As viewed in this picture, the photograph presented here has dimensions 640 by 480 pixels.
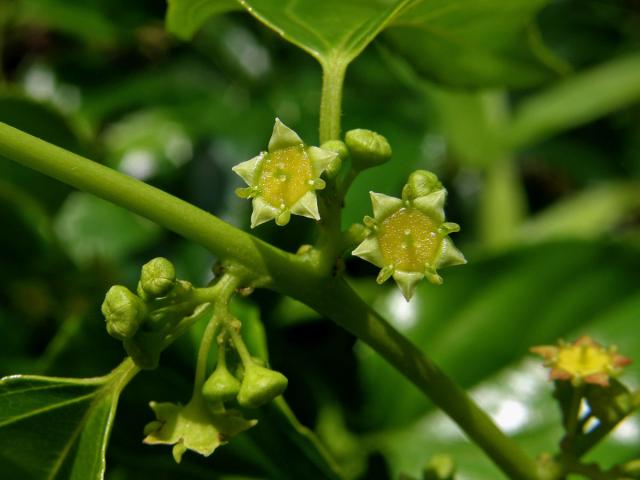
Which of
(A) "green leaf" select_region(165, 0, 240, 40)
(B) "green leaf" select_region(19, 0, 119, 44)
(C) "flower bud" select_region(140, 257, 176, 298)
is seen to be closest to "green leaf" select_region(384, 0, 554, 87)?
(A) "green leaf" select_region(165, 0, 240, 40)

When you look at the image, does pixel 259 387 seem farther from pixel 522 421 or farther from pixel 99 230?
pixel 99 230

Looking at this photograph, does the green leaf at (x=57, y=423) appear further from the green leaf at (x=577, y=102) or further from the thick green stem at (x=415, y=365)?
the green leaf at (x=577, y=102)

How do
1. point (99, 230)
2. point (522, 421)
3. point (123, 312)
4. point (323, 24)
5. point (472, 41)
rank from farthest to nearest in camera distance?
point (99, 230), point (522, 421), point (472, 41), point (323, 24), point (123, 312)

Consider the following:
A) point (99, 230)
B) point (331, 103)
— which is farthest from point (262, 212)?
point (99, 230)

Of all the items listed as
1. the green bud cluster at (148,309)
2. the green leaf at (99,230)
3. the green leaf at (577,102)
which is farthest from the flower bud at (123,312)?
the green leaf at (577,102)

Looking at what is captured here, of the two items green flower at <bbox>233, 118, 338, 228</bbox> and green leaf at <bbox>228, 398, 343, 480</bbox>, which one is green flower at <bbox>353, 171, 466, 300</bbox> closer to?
green flower at <bbox>233, 118, 338, 228</bbox>

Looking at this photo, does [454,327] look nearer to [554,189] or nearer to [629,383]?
[629,383]
